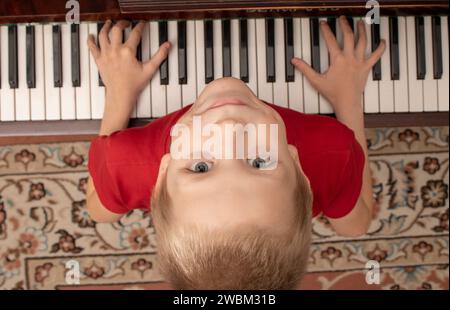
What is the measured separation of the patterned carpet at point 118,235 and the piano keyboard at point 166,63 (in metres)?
0.48

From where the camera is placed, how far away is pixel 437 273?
5.74ft

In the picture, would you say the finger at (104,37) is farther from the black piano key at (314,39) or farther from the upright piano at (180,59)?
the black piano key at (314,39)

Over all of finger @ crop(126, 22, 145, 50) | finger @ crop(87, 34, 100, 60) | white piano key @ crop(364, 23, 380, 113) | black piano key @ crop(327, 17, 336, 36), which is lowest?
white piano key @ crop(364, 23, 380, 113)

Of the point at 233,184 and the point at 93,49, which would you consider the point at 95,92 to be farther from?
the point at 233,184

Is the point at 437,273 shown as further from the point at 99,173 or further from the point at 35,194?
the point at 35,194

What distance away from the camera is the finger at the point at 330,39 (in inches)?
48.2

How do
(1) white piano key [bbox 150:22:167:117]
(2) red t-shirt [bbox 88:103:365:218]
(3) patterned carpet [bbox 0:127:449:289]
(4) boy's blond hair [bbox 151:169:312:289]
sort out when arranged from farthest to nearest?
(3) patterned carpet [bbox 0:127:449:289]
(1) white piano key [bbox 150:22:167:117]
(2) red t-shirt [bbox 88:103:365:218]
(4) boy's blond hair [bbox 151:169:312:289]

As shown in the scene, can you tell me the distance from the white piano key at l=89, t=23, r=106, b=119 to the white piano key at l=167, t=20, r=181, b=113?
15 cm

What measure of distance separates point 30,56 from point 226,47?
1.43 ft

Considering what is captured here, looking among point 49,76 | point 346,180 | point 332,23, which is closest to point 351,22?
point 332,23

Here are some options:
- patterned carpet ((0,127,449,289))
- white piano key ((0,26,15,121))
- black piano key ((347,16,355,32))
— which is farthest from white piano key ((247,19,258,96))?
patterned carpet ((0,127,449,289))

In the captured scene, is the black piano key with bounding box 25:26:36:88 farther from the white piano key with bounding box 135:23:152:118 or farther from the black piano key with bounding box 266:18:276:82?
the black piano key with bounding box 266:18:276:82

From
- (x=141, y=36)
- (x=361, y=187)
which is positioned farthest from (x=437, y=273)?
(x=141, y=36)

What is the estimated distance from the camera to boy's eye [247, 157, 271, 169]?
894 millimetres
